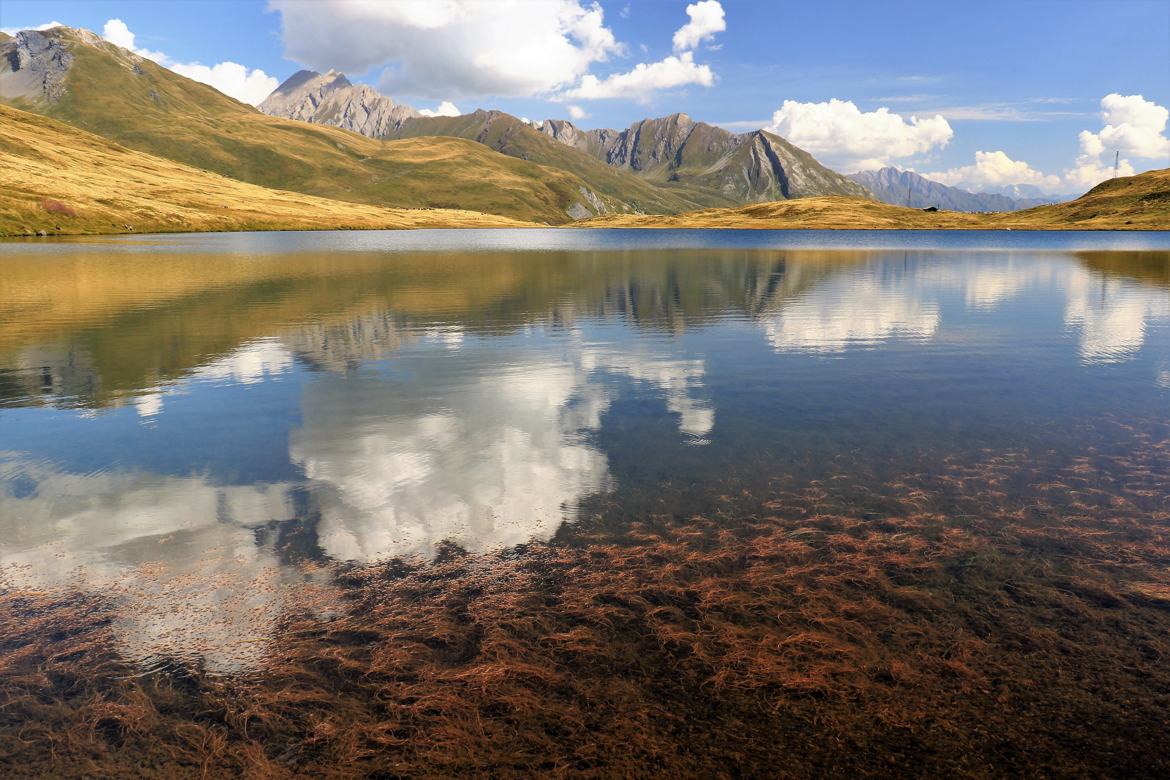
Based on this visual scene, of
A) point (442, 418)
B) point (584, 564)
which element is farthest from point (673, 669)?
point (442, 418)

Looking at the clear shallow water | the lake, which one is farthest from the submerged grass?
the clear shallow water

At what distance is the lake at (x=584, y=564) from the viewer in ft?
27.4

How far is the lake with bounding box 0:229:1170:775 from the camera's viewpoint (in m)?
8.34

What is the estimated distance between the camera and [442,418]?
22.4m

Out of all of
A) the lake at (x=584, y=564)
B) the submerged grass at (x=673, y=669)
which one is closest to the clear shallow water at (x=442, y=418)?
the lake at (x=584, y=564)

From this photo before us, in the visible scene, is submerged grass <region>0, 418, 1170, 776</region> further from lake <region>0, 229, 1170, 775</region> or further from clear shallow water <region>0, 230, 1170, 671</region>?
clear shallow water <region>0, 230, 1170, 671</region>

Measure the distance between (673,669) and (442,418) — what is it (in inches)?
581

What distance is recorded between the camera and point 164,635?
34.0ft

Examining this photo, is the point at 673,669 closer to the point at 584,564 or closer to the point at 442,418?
the point at 584,564

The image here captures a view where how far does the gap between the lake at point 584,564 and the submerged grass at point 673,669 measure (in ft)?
0.18

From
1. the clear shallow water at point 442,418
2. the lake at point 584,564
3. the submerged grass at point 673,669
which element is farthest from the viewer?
the clear shallow water at point 442,418

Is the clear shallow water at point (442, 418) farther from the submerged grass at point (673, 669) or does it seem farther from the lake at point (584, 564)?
the submerged grass at point (673, 669)

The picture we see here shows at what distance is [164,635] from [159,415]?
1542cm

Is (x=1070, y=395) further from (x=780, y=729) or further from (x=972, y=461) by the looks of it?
(x=780, y=729)
